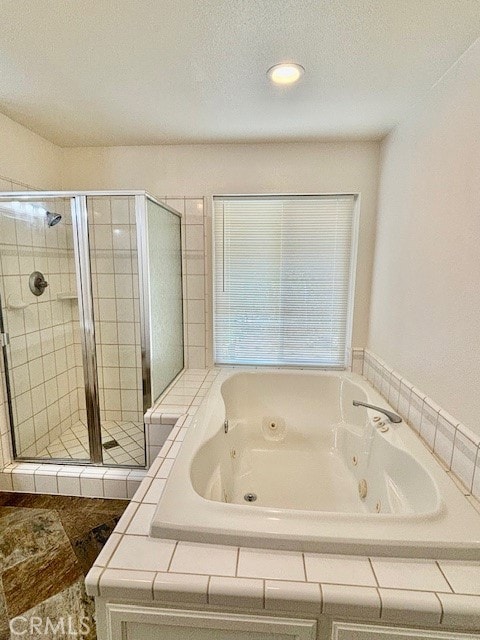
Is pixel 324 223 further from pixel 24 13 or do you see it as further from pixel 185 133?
pixel 24 13

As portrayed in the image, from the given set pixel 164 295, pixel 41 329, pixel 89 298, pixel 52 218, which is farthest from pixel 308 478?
pixel 52 218

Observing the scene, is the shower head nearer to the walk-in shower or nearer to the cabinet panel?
the walk-in shower

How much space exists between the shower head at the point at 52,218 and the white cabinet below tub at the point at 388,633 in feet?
8.36

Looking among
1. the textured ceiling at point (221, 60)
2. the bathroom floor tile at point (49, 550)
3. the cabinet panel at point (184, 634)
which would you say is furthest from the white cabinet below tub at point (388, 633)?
the textured ceiling at point (221, 60)

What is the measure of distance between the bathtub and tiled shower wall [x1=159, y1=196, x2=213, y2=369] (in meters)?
0.37

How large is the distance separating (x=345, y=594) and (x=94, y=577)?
0.66 m

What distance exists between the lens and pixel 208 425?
1631 millimetres

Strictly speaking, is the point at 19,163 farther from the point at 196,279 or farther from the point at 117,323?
the point at 196,279

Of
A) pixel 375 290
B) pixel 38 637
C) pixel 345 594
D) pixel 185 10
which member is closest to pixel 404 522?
pixel 345 594

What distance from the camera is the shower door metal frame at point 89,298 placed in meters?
1.87

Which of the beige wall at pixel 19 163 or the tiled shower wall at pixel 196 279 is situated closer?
the beige wall at pixel 19 163

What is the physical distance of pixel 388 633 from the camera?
82cm

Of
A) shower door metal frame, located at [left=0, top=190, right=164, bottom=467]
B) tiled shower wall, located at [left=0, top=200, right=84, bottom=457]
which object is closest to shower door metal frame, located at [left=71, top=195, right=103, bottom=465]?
shower door metal frame, located at [left=0, top=190, right=164, bottom=467]

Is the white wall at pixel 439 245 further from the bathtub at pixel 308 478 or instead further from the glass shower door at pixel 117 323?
the glass shower door at pixel 117 323
